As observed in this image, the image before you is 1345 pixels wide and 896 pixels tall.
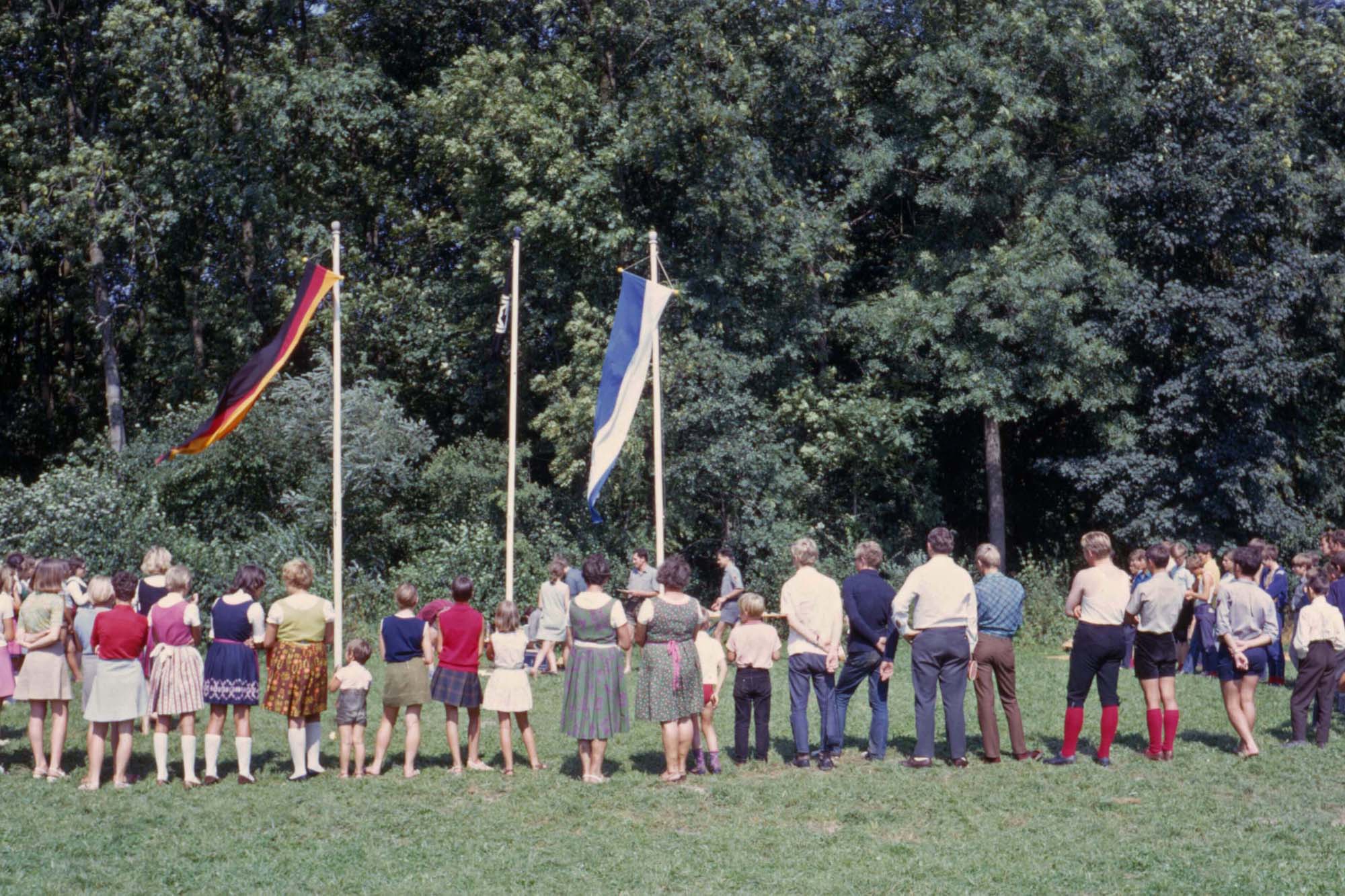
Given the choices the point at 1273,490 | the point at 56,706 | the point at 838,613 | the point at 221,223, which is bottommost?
the point at 56,706

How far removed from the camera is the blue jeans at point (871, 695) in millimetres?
10836

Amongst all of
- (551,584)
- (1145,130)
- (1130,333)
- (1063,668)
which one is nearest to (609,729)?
(551,584)

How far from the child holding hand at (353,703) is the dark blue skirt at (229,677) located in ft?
2.18

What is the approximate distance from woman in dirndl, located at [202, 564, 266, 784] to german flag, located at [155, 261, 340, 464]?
355 centimetres

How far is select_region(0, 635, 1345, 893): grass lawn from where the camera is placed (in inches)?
308

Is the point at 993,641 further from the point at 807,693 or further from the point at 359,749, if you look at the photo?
the point at 359,749

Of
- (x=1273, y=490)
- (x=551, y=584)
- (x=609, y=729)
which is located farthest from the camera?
(x=1273, y=490)

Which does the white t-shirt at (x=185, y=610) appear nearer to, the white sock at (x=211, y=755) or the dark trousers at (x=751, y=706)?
the white sock at (x=211, y=755)

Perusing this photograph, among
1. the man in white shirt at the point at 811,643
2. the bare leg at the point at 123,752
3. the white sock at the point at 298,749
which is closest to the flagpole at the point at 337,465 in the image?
the white sock at the point at 298,749

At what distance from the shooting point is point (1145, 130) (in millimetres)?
25453

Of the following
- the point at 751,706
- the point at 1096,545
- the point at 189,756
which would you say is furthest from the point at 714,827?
the point at 189,756

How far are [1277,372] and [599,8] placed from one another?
14.4 meters

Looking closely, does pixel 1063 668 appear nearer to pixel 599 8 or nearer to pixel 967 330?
pixel 967 330

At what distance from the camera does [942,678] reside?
422 inches
